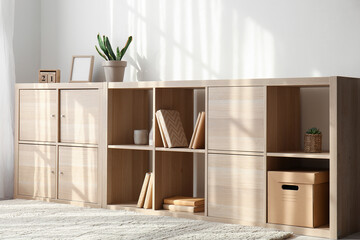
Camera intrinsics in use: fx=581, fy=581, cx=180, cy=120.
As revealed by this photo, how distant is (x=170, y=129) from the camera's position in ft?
12.2

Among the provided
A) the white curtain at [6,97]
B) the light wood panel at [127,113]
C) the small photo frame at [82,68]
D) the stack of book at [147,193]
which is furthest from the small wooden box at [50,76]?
the stack of book at [147,193]

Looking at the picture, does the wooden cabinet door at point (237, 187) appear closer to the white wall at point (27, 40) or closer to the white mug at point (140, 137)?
the white mug at point (140, 137)

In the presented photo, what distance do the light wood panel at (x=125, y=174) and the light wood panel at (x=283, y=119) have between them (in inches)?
45.6

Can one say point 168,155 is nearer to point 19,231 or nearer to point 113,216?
point 113,216

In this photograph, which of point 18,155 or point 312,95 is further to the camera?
point 18,155

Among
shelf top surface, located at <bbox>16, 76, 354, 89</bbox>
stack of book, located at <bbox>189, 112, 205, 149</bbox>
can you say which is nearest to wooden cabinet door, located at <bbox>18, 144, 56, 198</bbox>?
shelf top surface, located at <bbox>16, 76, 354, 89</bbox>

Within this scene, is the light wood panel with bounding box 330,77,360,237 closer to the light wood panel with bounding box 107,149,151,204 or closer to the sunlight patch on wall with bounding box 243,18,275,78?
the sunlight patch on wall with bounding box 243,18,275,78

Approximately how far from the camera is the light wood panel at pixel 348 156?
3.12 m

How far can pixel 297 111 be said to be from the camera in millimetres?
3617

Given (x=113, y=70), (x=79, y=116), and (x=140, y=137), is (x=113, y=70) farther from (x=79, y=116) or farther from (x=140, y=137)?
(x=140, y=137)

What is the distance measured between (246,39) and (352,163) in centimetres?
110

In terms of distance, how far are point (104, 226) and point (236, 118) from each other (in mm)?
983

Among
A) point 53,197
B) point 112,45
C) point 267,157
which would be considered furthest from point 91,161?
point 267,157

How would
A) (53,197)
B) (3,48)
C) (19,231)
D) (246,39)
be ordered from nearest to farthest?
(19,231)
(246,39)
(53,197)
(3,48)
